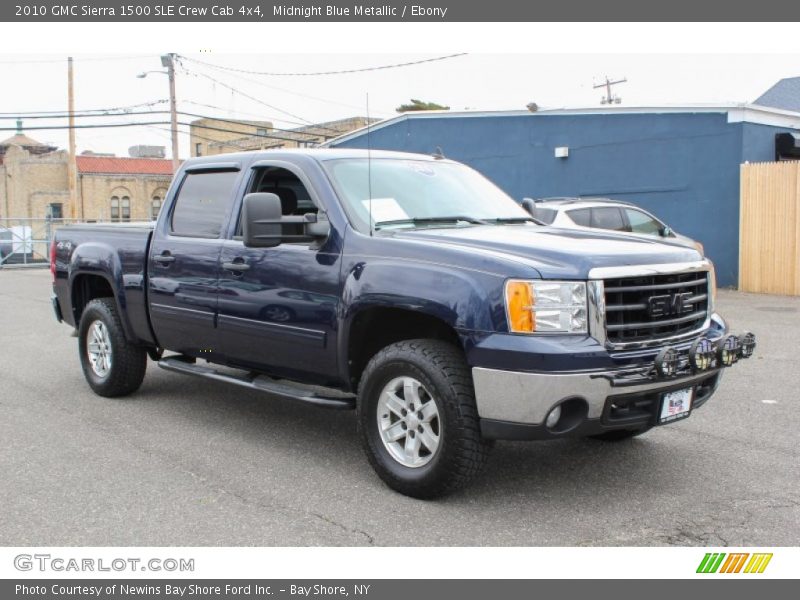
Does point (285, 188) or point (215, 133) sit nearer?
point (285, 188)

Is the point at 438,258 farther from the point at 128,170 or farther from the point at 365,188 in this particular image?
the point at 128,170

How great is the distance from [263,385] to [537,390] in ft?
6.98

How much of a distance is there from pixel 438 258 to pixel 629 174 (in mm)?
15153

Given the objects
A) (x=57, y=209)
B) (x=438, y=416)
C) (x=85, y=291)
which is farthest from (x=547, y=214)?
(x=57, y=209)

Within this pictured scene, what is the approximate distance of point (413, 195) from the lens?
5.55m

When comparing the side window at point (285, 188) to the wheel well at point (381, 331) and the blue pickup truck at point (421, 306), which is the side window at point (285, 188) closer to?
the blue pickup truck at point (421, 306)

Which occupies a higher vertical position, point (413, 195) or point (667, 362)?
point (413, 195)

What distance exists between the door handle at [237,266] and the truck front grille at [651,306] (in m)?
2.45

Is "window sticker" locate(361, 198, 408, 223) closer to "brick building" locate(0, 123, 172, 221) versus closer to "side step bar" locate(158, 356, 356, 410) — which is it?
Answer: "side step bar" locate(158, 356, 356, 410)

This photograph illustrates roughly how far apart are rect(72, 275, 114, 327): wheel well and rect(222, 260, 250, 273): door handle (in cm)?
227

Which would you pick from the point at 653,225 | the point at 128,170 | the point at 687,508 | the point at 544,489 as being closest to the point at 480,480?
the point at 544,489

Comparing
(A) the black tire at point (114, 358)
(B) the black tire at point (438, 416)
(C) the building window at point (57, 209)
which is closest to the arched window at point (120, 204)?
(C) the building window at point (57, 209)

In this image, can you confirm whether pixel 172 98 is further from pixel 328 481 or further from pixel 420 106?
pixel 328 481

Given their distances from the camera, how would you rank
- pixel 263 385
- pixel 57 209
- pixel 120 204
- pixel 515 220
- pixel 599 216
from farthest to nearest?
pixel 120 204 → pixel 57 209 → pixel 599 216 → pixel 515 220 → pixel 263 385
